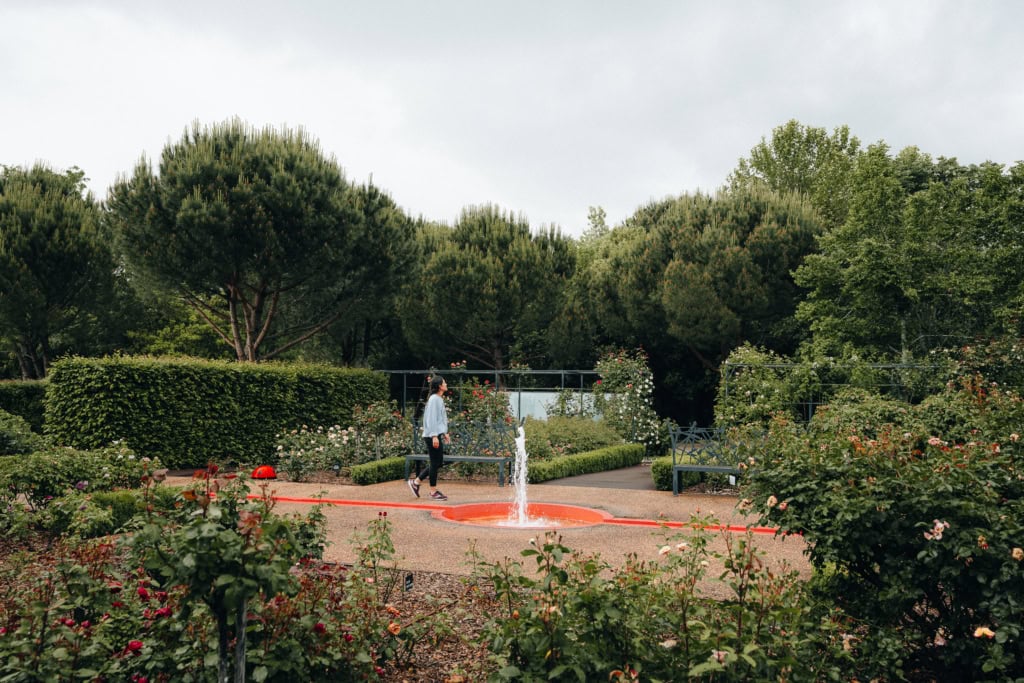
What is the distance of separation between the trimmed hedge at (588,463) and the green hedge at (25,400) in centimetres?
1251

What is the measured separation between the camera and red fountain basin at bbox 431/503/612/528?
9000mm

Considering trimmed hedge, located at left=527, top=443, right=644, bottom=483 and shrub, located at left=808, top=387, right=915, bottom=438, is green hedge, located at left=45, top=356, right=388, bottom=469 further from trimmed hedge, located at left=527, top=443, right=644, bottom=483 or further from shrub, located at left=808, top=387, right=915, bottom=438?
shrub, located at left=808, top=387, right=915, bottom=438

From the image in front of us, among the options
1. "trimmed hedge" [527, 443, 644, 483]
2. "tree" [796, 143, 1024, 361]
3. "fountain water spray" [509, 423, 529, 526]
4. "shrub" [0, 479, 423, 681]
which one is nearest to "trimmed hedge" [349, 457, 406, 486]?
"fountain water spray" [509, 423, 529, 526]

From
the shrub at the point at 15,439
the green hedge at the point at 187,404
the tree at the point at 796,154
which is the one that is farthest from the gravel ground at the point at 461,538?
the tree at the point at 796,154

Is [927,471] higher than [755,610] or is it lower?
higher

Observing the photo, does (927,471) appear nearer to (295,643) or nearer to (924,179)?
(295,643)

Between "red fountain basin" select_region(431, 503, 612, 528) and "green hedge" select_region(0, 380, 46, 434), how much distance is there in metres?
13.4

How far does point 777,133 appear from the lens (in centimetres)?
3675

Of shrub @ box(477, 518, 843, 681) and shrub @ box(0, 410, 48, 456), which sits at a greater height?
shrub @ box(0, 410, 48, 456)

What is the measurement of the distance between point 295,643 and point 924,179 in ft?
69.3

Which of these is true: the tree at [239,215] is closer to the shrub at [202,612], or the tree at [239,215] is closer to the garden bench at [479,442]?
the garden bench at [479,442]

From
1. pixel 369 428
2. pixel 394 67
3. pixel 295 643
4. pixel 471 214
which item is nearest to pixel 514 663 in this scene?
pixel 295 643

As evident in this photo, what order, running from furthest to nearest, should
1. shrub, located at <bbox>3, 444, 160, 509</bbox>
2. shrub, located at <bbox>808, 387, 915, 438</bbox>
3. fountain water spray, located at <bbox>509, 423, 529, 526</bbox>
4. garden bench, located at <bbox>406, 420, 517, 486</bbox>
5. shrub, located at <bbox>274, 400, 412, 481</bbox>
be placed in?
shrub, located at <bbox>274, 400, 412, 481</bbox>
garden bench, located at <bbox>406, 420, 517, 486</bbox>
fountain water spray, located at <bbox>509, 423, 529, 526</bbox>
shrub, located at <bbox>808, 387, 915, 438</bbox>
shrub, located at <bbox>3, 444, 160, 509</bbox>

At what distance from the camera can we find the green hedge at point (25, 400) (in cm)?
1841
